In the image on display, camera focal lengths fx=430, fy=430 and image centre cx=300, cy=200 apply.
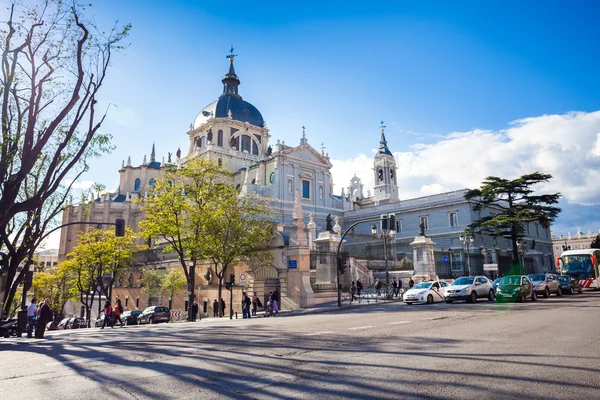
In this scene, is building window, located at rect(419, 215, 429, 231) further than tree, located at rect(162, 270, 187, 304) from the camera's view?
Yes

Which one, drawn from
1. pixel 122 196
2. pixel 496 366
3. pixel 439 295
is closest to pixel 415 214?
pixel 439 295

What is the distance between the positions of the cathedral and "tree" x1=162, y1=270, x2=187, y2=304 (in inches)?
44.3

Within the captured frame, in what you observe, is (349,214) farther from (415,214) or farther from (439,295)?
(439,295)

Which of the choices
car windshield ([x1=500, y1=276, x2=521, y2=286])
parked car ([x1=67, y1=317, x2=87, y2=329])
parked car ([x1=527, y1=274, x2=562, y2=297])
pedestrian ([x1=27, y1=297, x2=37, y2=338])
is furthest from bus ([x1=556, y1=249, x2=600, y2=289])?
parked car ([x1=67, y1=317, x2=87, y2=329])

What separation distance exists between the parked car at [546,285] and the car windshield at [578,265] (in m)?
9.94

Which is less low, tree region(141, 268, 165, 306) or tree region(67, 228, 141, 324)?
tree region(67, 228, 141, 324)

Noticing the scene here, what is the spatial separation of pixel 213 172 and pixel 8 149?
534 inches

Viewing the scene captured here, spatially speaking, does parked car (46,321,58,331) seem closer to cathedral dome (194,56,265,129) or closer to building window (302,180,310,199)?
building window (302,180,310,199)

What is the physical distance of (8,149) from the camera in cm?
1530

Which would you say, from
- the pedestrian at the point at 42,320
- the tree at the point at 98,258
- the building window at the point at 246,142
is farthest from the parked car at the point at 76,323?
the building window at the point at 246,142

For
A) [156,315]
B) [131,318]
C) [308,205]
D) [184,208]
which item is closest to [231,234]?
[184,208]

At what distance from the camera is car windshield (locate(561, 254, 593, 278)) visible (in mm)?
33688

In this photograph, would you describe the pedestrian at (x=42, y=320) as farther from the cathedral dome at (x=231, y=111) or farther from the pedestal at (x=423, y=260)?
the cathedral dome at (x=231, y=111)

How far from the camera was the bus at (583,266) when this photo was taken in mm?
32719
